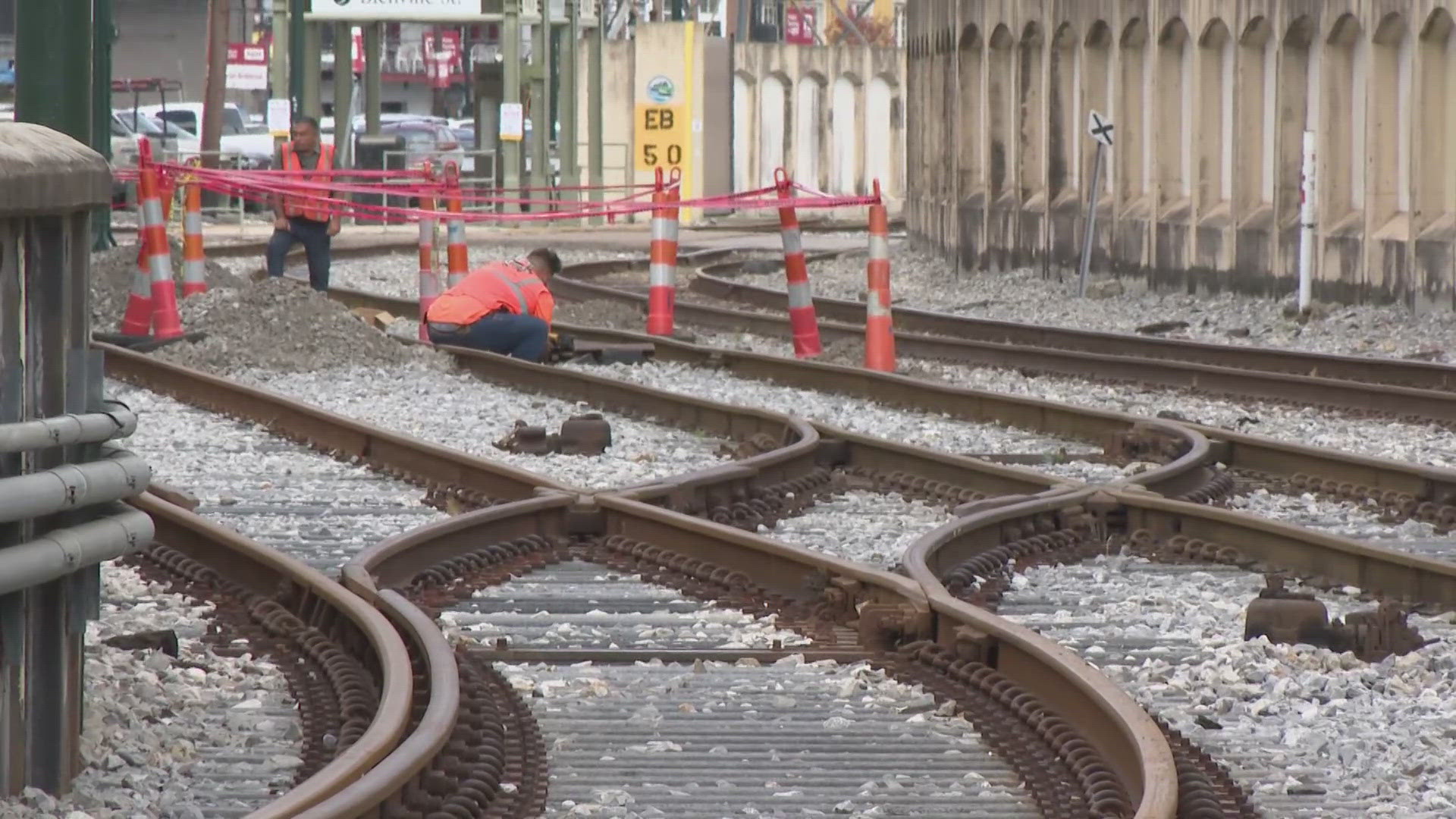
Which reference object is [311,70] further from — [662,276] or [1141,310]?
[662,276]

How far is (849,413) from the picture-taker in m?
13.3

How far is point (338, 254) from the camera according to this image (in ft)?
104

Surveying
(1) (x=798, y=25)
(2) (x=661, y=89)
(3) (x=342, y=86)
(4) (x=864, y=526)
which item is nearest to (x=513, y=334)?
(4) (x=864, y=526)

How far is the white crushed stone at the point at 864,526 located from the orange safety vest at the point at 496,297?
6485 millimetres

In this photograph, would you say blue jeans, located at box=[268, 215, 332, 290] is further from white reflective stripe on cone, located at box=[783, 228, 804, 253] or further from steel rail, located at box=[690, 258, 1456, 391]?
white reflective stripe on cone, located at box=[783, 228, 804, 253]

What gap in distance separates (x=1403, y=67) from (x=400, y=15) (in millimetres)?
19441

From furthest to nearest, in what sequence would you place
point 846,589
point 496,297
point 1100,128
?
point 1100,128 < point 496,297 < point 846,589

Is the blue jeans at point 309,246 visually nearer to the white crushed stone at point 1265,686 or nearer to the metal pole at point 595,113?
the white crushed stone at point 1265,686

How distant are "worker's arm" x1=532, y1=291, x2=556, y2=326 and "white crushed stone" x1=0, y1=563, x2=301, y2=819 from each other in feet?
30.5

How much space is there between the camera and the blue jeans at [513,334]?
1605cm

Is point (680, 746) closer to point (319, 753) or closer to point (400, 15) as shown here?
point (319, 753)

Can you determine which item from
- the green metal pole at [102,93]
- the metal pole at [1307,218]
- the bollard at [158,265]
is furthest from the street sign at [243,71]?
the metal pole at [1307,218]

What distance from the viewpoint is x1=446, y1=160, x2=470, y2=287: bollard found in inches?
730

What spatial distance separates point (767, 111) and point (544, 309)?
33.9m
